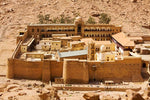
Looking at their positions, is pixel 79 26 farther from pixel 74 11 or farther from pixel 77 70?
pixel 74 11

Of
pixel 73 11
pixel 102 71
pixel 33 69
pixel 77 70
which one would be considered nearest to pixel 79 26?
pixel 102 71

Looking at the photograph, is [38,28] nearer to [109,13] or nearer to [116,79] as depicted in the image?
[116,79]

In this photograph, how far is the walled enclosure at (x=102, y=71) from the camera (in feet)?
129

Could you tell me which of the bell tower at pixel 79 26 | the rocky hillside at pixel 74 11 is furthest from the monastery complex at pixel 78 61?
the rocky hillside at pixel 74 11

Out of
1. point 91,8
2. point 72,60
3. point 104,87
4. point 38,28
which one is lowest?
point 104,87

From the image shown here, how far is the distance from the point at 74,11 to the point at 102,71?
1473 inches

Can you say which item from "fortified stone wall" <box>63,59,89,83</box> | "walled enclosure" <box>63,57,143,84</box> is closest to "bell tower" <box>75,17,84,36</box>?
"walled enclosure" <box>63,57,143,84</box>

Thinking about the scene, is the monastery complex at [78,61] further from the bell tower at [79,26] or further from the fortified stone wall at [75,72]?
the bell tower at [79,26]

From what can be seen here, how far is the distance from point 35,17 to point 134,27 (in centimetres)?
2365

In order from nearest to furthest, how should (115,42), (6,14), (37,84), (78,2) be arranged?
(37,84), (115,42), (6,14), (78,2)

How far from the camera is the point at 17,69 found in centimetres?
3978

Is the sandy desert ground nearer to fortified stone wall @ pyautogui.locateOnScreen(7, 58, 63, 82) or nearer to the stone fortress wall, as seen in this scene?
fortified stone wall @ pyautogui.locateOnScreen(7, 58, 63, 82)

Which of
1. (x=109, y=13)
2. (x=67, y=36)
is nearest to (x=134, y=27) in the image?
(x=109, y=13)

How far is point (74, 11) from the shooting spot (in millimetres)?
75312
